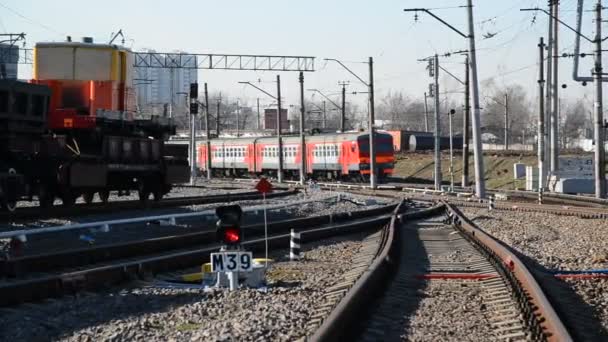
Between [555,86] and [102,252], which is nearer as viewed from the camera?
[102,252]

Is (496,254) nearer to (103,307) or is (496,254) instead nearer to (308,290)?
(308,290)

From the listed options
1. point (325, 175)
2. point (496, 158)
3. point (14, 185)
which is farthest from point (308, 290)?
point (496, 158)

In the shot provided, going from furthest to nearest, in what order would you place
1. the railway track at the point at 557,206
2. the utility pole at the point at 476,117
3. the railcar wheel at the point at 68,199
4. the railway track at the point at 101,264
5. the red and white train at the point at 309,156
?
the red and white train at the point at 309,156
the utility pole at the point at 476,117
the railway track at the point at 557,206
the railcar wheel at the point at 68,199
the railway track at the point at 101,264

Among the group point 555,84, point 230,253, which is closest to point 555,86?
point 555,84

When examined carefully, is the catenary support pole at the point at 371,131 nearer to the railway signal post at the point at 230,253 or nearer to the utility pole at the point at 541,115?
the utility pole at the point at 541,115

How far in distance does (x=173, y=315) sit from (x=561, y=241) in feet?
39.1

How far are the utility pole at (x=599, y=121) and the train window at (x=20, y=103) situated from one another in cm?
2455

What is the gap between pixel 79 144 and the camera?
23.6 m

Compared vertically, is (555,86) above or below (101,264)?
above

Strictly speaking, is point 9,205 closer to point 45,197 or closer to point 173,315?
point 45,197

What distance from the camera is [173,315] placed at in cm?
884

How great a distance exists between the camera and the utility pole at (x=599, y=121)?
3675cm

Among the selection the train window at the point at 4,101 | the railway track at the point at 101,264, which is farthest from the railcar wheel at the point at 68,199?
the railway track at the point at 101,264

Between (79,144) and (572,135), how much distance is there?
121197 mm
